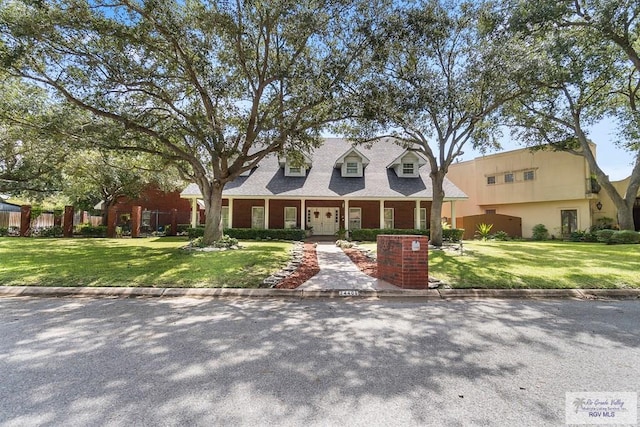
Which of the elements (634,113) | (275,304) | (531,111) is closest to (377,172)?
(531,111)

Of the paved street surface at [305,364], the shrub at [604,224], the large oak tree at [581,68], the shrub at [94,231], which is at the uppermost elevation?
the large oak tree at [581,68]

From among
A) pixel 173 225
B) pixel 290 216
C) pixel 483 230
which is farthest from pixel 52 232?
pixel 483 230

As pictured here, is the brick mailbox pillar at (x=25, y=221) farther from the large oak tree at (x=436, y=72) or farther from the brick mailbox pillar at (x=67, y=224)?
the large oak tree at (x=436, y=72)

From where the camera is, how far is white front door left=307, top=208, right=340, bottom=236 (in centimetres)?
2355

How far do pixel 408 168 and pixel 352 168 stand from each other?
4043 millimetres

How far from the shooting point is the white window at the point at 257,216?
22953 millimetres

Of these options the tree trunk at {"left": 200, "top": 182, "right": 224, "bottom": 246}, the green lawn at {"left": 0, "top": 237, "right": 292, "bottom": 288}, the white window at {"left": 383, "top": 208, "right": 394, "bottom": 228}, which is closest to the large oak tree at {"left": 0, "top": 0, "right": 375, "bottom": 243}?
the tree trunk at {"left": 200, "top": 182, "right": 224, "bottom": 246}

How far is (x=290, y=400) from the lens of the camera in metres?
2.81

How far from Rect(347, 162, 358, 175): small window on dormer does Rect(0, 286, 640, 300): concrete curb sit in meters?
16.7

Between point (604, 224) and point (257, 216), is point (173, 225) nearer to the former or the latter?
point (257, 216)

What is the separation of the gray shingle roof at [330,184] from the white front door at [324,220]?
228cm

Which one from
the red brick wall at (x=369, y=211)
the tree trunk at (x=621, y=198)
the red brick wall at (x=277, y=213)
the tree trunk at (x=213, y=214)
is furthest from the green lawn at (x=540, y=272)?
the red brick wall at (x=277, y=213)

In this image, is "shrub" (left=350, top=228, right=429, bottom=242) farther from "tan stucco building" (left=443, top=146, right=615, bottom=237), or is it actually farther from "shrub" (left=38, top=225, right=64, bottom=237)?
"shrub" (left=38, top=225, right=64, bottom=237)

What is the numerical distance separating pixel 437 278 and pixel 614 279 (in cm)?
412
